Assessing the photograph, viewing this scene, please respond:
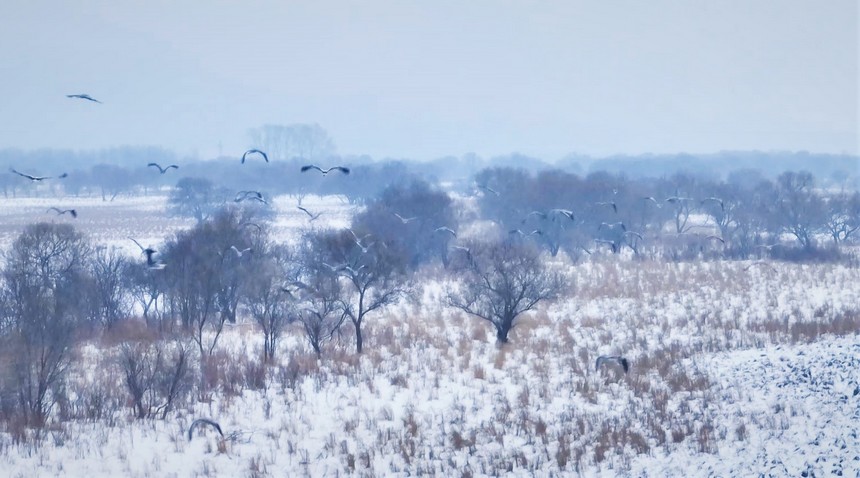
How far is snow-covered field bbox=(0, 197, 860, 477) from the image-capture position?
42.0 ft

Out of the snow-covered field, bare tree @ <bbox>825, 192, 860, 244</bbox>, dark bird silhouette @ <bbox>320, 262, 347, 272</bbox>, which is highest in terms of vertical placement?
bare tree @ <bbox>825, 192, 860, 244</bbox>

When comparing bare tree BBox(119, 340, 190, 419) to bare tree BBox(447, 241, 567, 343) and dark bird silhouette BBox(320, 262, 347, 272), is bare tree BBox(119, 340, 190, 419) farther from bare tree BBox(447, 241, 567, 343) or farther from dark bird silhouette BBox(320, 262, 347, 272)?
bare tree BBox(447, 241, 567, 343)

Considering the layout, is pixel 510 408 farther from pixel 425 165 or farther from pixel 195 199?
pixel 425 165

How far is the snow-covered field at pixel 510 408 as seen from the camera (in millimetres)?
12789

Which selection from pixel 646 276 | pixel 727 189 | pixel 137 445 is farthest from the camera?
pixel 727 189

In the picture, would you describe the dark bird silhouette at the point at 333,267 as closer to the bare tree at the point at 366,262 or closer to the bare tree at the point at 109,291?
the bare tree at the point at 366,262

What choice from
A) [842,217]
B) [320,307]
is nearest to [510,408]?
[320,307]

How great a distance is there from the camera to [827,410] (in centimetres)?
1314

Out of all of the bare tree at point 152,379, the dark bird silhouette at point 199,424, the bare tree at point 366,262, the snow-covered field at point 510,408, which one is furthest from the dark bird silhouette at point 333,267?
the dark bird silhouette at point 199,424

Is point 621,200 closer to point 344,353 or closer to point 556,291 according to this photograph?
point 556,291

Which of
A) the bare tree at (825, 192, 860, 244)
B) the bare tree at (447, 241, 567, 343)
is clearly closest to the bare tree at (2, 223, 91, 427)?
the bare tree at (447, 241, 567, 343)

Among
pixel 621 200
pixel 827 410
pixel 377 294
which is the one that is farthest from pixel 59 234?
pixel 621 200

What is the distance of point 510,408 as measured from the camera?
1619 cm

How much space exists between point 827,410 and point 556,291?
15168 mm
